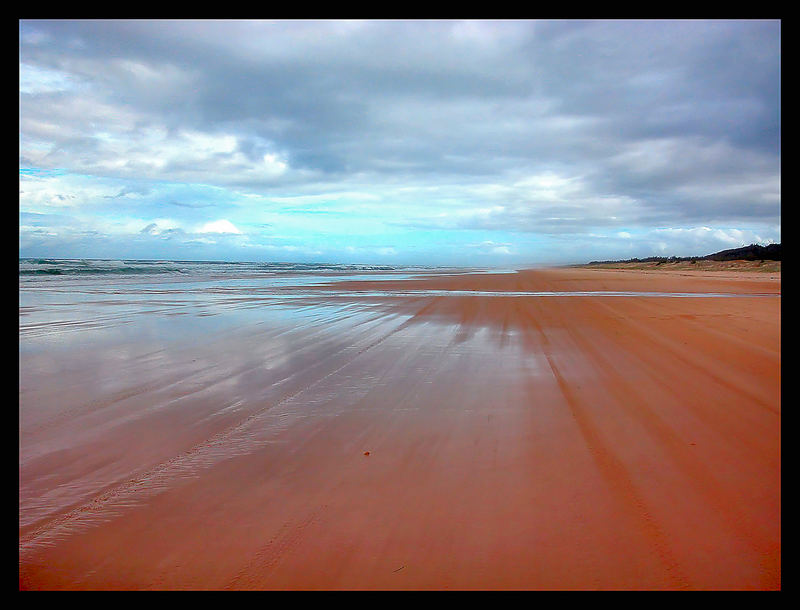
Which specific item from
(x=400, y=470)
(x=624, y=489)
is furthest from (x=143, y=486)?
(x=624, y=489)

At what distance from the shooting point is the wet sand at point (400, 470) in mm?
2520

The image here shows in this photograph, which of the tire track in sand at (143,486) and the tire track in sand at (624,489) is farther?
the tire track in sand at (143,486)

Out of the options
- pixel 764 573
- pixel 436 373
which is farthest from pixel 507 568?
pixel 436 373

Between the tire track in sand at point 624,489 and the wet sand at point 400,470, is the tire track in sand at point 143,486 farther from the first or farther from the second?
the tire track in sand at point 624,489

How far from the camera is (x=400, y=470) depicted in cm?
366

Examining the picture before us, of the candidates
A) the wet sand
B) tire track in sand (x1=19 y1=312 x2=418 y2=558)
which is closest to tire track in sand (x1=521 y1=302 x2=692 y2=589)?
the wet sand

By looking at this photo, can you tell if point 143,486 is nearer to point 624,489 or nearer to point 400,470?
point 400,470

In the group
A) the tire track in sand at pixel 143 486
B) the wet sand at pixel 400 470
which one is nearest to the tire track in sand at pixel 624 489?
the wet sand at pixel 400 470

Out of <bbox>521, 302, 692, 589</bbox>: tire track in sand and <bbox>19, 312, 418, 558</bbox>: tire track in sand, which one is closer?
<bbox>521, 302, 692, 589</bbox>: tire track in sand

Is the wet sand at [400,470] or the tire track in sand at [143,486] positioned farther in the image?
the tire track in sand at [143,486]

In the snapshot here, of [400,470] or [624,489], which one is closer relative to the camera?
[624,489]

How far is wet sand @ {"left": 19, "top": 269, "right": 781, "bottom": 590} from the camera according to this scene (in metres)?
2.52

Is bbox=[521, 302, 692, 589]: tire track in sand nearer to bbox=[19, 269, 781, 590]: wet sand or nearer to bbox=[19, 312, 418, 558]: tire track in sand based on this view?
bbox=[19, 269, 781, 590]: wet sand

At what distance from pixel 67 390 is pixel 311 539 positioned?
14.9 ft
